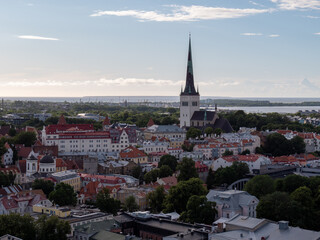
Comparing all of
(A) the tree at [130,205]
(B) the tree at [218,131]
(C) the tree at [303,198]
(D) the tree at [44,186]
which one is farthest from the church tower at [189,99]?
(C) the tree at [303,198]

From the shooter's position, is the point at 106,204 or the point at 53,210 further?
the point at 106,204

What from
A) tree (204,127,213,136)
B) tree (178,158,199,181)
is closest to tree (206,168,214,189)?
tree (178,158,199,181)

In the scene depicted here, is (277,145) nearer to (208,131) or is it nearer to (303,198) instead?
(208,131)

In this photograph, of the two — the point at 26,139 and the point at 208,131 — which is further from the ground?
the point at 208,131

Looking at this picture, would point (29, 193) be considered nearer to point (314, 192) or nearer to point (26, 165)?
point (26, 165)

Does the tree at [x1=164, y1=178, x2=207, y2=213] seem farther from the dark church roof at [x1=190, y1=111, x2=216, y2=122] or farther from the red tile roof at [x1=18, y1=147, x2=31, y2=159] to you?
the dark church roof at [x1=190, y1=111, x2=216, y2=122]

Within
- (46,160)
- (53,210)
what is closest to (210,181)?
(46,160)
